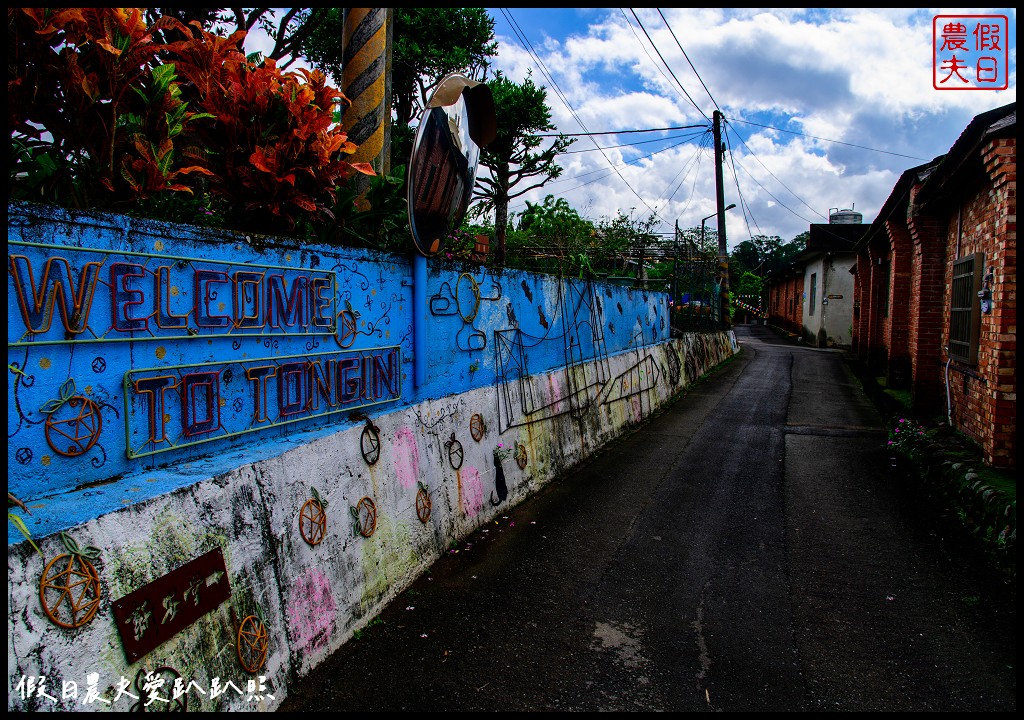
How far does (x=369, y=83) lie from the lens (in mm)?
6234

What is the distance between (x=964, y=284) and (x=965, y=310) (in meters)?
0.39

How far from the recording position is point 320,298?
4.06 m

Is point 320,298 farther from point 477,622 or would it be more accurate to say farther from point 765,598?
point 765,598

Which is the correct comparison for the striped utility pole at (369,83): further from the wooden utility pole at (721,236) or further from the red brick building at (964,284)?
the wooden utility pole at (721,236)

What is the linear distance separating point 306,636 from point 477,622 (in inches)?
41.6

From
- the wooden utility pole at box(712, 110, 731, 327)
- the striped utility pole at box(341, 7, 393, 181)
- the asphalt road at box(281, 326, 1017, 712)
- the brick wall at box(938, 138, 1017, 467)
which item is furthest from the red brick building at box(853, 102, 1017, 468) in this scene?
the wooden utility pole at box(712, 110, 731, 327)

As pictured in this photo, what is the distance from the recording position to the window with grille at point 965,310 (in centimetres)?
681

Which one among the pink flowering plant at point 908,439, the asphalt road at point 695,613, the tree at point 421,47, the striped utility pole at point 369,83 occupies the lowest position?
the asphalt road at point 695,613

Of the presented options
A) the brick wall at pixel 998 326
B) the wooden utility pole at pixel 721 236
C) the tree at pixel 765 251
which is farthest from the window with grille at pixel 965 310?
the tree at pixel 765 251

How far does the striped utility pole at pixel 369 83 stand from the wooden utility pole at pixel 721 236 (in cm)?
1689

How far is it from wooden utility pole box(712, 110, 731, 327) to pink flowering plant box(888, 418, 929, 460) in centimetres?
1262

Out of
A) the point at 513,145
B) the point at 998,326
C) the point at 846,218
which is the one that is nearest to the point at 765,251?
the point at 846,218

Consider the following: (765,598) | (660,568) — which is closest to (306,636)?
(660,568)

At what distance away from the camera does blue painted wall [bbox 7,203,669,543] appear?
2525 millimetres
